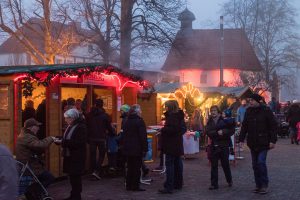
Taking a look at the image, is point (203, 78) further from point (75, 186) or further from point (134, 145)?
point (75, 186)

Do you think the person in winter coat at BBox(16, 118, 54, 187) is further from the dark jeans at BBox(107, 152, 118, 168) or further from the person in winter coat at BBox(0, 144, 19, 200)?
the person in winter coat at BBox(0, 144, 19, 200)

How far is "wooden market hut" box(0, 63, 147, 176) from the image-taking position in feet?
31.5

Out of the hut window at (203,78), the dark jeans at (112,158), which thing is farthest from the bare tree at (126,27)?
the hut window at (203,78)

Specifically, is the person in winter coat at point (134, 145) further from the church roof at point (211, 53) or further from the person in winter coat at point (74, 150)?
the church roof at point (211, 53)

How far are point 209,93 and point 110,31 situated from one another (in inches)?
242

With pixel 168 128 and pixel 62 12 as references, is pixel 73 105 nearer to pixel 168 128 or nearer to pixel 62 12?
pixel 168 128

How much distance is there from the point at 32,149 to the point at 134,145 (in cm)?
205

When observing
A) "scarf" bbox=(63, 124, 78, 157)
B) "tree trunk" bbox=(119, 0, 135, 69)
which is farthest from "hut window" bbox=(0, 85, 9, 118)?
"tree trunk" bbox=(119, 0, 135, 69)

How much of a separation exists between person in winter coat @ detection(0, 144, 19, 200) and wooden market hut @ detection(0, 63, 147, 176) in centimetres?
607

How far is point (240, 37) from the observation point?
48500mm

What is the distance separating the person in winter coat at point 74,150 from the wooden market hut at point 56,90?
181 cm

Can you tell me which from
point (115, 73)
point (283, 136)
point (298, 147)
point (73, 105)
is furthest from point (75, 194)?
point (283, 136)

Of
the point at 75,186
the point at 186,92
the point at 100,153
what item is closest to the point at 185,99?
the point at 186,92

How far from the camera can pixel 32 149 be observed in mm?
7961
